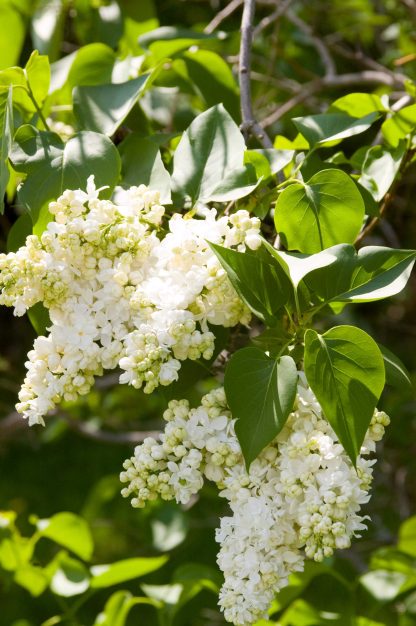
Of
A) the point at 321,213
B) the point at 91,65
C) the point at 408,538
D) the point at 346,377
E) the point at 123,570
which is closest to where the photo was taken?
the point at 346,377

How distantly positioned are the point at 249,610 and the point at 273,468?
0.14 m

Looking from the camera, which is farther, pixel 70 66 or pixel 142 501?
pixel 70 66

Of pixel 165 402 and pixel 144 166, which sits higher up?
pixel 144 166

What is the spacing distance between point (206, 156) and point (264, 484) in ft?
1.36

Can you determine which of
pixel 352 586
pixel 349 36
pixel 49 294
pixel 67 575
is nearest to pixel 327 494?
pixel 49 294

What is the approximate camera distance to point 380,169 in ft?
3.63

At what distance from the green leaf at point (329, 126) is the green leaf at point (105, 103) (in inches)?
8.7

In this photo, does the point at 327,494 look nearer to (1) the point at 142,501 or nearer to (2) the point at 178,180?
(1) the point at 142,501

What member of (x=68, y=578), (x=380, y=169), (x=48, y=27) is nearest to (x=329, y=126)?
(x=380, y=169)

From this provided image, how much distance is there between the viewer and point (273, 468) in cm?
83

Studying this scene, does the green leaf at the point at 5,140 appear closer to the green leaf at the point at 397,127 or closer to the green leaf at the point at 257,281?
the green leaf at the point at 257,281

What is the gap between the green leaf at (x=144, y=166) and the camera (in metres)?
0.99

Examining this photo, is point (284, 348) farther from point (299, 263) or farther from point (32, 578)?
point (32, 578)

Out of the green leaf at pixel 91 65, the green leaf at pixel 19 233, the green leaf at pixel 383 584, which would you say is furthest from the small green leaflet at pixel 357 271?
the green leaf at pixel 383 584
